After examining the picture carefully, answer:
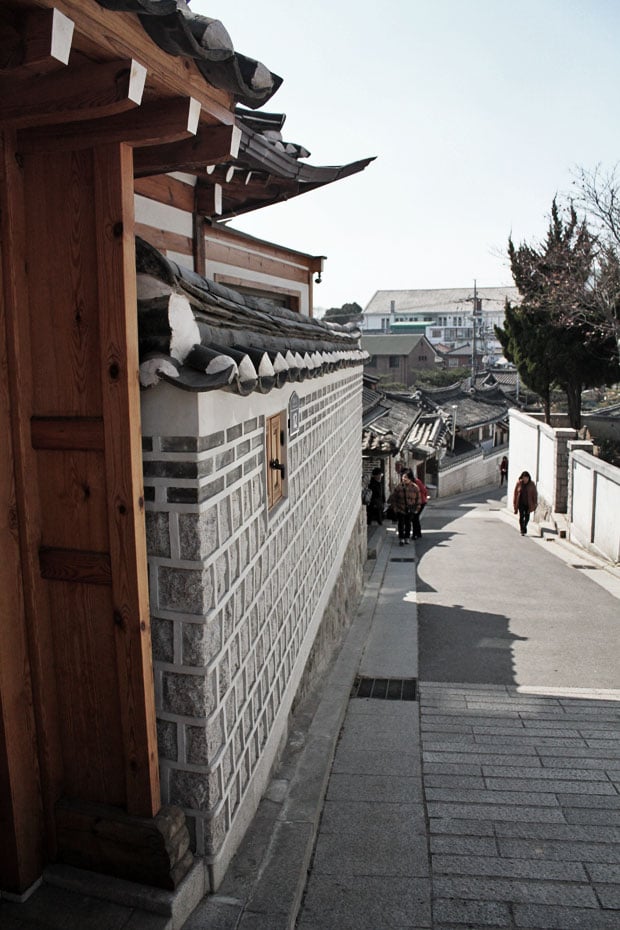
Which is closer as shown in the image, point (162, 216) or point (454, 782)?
point (454, 782)

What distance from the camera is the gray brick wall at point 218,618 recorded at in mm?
3316

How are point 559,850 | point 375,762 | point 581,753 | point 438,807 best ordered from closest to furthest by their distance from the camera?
point 559,850, point 438,807, point 375,762, point 581,753

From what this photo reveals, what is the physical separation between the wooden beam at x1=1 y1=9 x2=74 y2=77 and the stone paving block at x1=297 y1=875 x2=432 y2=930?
394cm

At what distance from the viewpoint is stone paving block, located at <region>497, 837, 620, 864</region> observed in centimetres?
434

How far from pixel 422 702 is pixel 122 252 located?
600 cm

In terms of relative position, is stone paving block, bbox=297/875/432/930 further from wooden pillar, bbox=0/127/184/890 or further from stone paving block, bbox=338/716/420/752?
stone paving block, bbox=338/716/420/752

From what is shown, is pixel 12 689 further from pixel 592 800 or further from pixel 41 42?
pixel 592 800

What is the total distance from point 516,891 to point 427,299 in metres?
104

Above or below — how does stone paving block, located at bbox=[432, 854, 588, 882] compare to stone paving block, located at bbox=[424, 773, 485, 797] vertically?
above

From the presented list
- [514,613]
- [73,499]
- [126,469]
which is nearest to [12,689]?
[73,499]

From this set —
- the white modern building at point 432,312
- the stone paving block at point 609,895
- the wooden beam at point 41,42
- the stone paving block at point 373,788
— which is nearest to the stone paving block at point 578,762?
the stone paving block at point 373,788

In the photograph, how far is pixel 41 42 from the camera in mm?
2260

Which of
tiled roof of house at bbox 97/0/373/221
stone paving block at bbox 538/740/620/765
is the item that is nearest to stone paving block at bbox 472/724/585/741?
stone paving block at bbox 538/740/620/765

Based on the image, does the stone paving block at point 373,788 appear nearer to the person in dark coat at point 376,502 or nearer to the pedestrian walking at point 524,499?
the person in dark coat at point 376,502
